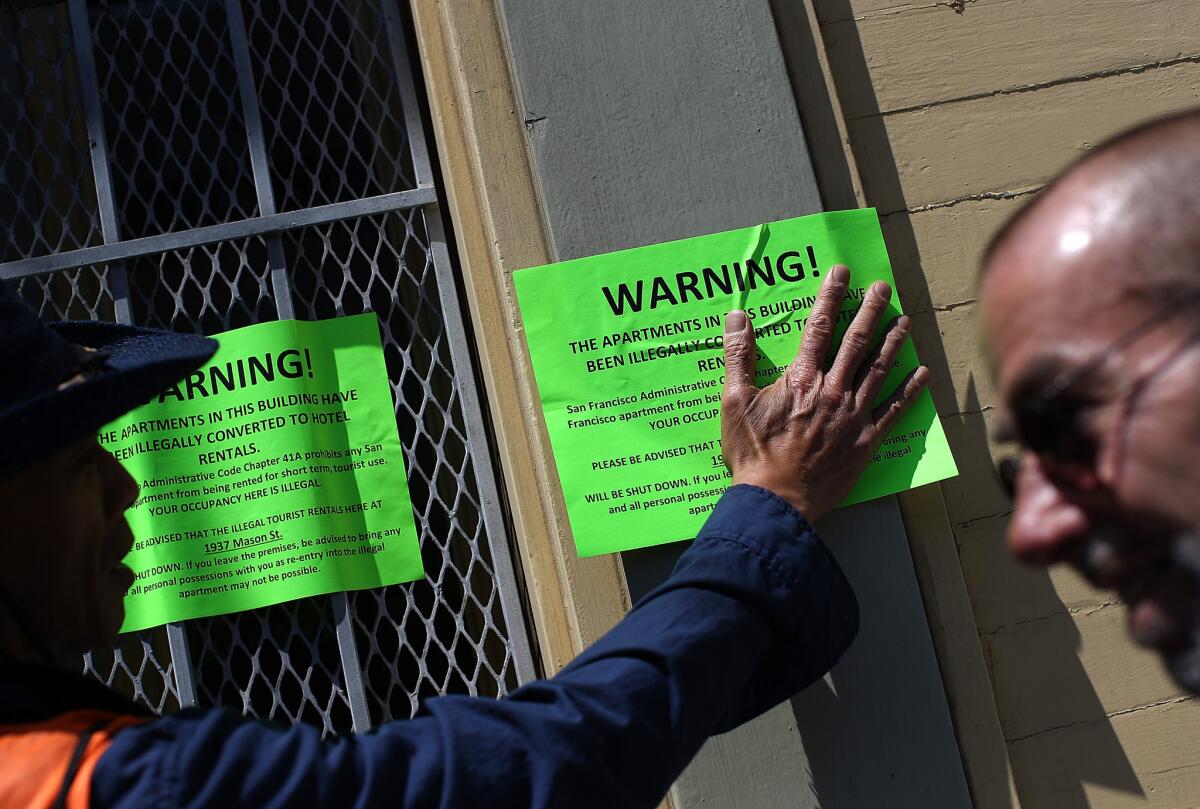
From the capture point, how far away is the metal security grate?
91.5 inches

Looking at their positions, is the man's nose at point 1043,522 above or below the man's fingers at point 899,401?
below

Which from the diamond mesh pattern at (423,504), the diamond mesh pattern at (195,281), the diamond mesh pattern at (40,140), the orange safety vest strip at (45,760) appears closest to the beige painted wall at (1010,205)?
the diamond mesh pattern at (423,504)

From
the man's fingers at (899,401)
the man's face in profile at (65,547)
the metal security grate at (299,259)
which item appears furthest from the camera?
the metal security grate at (299,259)

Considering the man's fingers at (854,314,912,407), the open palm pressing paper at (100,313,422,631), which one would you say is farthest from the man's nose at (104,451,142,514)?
the man's fingers at (854,314,912,407)

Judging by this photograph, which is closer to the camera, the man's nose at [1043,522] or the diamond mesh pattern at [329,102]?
the man's nose at [1043,522]

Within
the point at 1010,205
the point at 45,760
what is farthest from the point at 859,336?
the point at 45,760

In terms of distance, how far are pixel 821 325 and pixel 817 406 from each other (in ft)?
0.57

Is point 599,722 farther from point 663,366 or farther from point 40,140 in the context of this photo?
point 40,140

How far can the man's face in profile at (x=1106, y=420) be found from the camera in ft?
3.21

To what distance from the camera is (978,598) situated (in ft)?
7.11

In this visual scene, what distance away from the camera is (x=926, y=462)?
6.49 ft

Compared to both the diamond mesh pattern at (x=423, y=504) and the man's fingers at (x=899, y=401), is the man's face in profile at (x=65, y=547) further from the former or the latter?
the man's fingers at (x=899, y=401)

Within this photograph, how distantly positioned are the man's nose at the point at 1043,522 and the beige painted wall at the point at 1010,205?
1040 millimetres

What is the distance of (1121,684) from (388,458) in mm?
1677
